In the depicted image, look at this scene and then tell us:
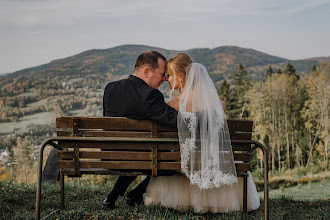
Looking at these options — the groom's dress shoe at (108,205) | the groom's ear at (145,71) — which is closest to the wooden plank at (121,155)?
the groom's dress shoe at (108,205)

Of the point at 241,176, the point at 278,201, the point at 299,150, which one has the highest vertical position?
the point at 241,176

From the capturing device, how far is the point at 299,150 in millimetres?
47188

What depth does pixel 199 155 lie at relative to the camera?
4.32 meters

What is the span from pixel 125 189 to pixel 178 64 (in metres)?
1.81

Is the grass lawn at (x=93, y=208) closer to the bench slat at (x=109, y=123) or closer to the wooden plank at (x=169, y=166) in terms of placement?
the wooden plank at (x=169, y=166)

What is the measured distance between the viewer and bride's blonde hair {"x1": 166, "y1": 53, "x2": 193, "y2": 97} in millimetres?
4945

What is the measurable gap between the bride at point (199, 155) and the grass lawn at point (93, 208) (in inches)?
6.5

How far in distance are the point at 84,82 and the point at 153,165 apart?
16820 cm

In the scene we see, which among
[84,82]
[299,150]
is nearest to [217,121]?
[299,150]

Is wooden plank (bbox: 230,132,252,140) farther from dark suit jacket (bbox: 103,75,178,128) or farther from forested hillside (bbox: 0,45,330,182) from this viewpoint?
forested hillside (bbox: 0,45,330,182)

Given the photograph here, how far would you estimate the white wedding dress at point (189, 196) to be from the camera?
15.5 feet

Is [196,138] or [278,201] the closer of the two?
[196,138]

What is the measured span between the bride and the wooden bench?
143mm

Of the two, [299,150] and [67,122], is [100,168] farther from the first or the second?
[299,150]
